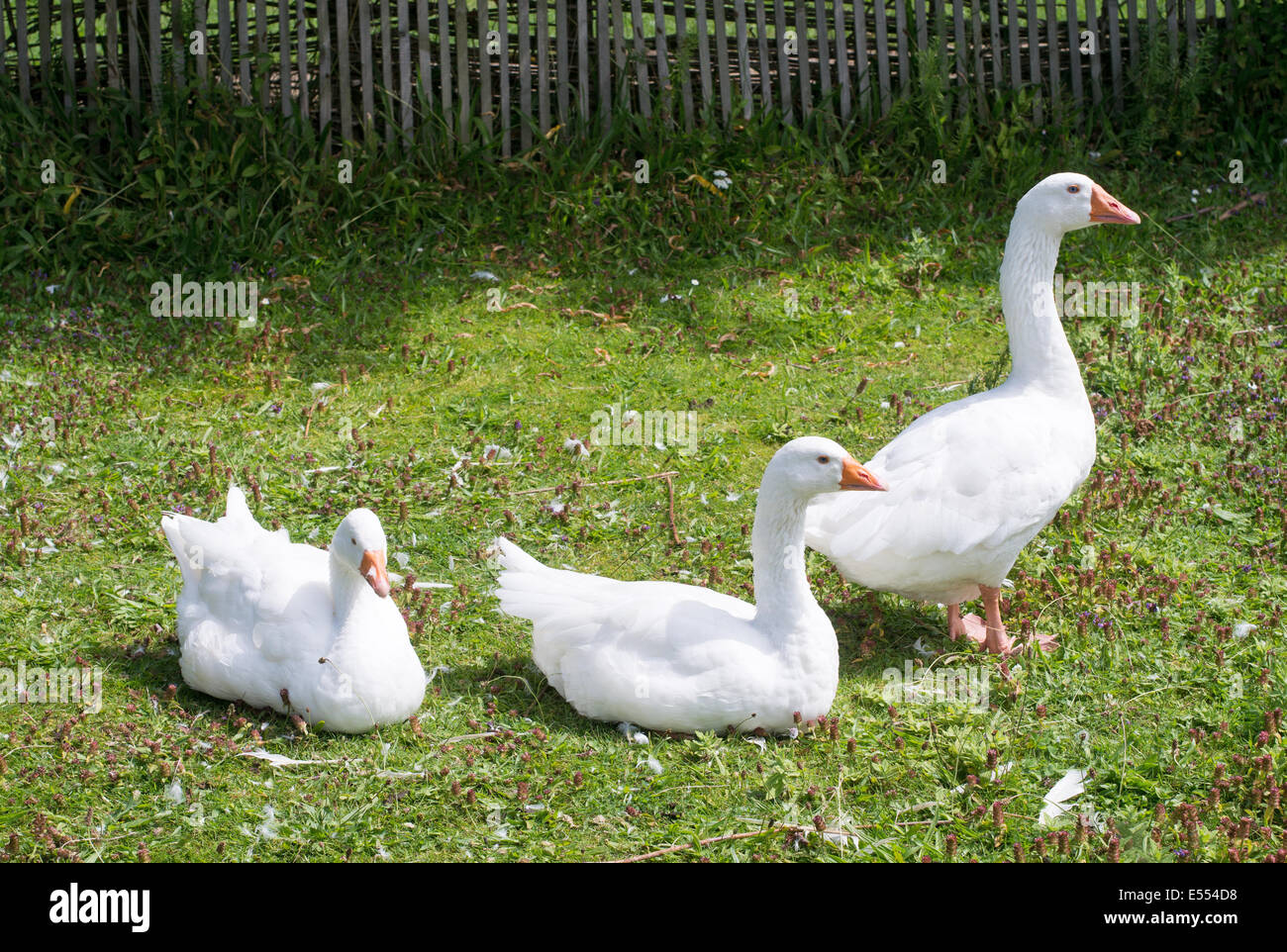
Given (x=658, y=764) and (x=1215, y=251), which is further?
(x=1215, y=251)

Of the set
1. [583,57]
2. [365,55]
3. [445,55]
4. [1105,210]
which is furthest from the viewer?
[583,57]

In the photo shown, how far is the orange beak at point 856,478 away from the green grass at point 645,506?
2.88 feet

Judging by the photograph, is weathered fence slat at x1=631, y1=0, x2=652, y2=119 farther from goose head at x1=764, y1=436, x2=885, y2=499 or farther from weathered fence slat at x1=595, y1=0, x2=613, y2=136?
goose head at x1=764, y1=436, x2=885, y2=499

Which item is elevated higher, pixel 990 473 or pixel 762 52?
pixel 762 52

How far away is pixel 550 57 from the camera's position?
9.72m

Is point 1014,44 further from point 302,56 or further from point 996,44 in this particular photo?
point 302,56

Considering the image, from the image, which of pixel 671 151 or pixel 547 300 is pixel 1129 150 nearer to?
pixel 671 151

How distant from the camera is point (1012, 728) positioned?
16.7 ft

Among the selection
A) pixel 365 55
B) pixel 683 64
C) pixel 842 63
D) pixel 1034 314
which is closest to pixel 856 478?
pixel 1034 314

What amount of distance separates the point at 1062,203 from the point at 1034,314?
51cm

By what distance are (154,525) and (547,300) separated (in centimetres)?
298

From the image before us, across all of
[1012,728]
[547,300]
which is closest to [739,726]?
[1012,728]

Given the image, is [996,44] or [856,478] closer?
[856,478]

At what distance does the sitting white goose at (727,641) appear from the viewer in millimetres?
4875
